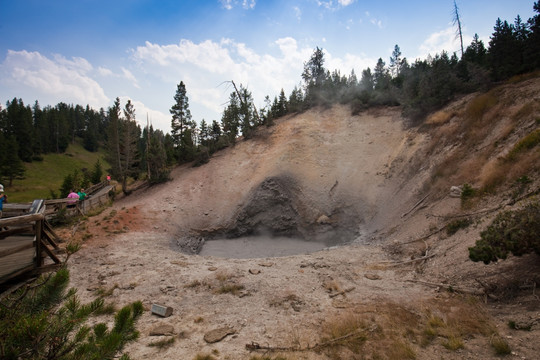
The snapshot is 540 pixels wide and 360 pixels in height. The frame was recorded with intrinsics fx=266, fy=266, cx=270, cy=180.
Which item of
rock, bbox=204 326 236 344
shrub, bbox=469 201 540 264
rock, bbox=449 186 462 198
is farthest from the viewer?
rock, bbox=449 186 462 198

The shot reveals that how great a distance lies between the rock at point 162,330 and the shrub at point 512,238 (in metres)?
9.43

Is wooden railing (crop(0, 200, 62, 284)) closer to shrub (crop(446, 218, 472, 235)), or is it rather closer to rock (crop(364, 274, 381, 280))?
rock (crop(364, 274, 381, 280))

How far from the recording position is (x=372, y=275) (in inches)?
455

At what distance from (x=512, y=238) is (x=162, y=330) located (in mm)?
10433

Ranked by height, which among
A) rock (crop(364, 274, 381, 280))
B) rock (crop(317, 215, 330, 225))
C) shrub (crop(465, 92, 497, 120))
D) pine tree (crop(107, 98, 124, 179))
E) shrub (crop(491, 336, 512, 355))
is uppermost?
pine tree (crop(107, 98, 124, 179))

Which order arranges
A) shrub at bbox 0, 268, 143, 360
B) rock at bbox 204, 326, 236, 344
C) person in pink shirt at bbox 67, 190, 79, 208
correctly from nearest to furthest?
shrub at bbox 0, 268, 143, 360 < rock at bbox 204, 326, 236, 344 < person in pink shirt at bbox 67, 190, 79, 208

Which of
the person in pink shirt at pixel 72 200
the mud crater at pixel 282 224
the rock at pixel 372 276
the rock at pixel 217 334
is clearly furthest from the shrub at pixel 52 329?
the person in pink shirt at pixel 72 200

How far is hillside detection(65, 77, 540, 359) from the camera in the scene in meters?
7.14

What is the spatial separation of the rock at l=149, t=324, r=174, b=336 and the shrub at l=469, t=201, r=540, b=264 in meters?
9.43

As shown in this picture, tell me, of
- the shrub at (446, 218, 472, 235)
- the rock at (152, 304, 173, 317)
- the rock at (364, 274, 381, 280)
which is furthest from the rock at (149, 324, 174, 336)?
the shrub at (446, 218, 472, 235)

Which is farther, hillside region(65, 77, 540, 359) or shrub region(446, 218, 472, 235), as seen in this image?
shrub region(446, 218, 472, 235)

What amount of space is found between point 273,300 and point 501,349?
21.3 ft

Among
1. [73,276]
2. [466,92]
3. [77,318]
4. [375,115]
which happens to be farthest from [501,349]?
[375,115]

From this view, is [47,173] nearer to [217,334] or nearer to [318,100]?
[318,100]
